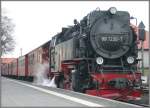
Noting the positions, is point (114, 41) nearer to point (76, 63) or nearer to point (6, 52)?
point (76, 63)

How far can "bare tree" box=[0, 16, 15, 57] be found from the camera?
5872cm

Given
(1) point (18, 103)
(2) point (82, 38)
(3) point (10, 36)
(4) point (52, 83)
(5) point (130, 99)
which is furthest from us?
(3) point (10, 36)

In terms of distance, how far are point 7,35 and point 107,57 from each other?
43.7m

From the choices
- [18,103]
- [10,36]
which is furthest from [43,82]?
[10,36]

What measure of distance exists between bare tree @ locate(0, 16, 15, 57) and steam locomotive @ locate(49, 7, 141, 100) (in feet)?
134

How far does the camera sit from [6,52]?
61.9 metres

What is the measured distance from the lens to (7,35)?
197 feet

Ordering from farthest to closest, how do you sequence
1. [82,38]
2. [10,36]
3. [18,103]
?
1. [10,36]
2. [82,38]
3. [18,103]

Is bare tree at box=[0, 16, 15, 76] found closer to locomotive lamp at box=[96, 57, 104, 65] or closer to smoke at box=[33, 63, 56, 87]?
smoke at box=[33, 63, 56, 87]

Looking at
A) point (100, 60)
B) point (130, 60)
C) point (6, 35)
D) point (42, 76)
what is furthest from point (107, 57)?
point (6, 35)

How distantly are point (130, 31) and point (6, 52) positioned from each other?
1795 inches

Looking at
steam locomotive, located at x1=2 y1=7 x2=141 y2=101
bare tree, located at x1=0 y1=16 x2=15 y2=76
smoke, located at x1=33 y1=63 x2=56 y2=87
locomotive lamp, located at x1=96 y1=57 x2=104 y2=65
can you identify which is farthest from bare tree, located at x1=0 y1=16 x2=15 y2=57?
locomotive lamp, located at x1=96 y1=57 x2=104 y2=65

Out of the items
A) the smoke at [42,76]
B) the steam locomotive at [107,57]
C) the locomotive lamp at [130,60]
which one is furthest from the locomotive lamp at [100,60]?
the smoke at [42,76]

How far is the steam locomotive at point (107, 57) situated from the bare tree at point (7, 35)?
4096cm
